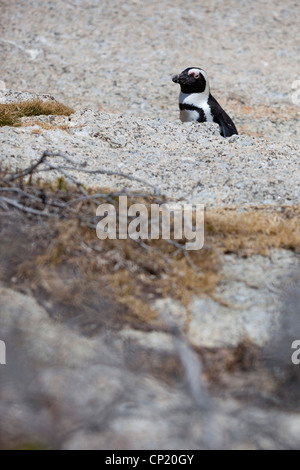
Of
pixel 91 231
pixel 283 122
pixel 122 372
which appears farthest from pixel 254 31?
pixel 122 372

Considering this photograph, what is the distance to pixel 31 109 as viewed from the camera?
7105 mm

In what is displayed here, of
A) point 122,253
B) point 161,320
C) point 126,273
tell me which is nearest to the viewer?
point 161,320

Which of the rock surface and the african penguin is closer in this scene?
the rock surface

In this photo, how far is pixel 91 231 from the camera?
12.9 feet

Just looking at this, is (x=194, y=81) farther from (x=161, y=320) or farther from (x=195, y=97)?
(x=161, y=320)

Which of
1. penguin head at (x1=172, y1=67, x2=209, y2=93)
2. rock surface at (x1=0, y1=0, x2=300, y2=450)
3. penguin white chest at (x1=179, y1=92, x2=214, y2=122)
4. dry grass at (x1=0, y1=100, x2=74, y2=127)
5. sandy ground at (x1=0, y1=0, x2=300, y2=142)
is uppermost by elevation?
sandy ground at (x1=0, y1=0, x2=300, y2=142)

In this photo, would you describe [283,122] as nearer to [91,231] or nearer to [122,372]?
[91,231]

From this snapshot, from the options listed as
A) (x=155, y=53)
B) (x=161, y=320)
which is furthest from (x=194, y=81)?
(x=161, y=320)

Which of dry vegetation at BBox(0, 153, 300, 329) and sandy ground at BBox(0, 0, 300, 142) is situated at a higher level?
sandy ground at BBox(0, 0, 300, 142)

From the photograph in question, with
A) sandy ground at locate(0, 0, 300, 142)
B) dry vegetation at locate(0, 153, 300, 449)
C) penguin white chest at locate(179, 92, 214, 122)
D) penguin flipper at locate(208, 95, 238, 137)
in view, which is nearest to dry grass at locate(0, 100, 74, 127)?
penguin white chest at locate(179, 92, 214, 122)

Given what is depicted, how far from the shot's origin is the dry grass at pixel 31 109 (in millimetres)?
6839

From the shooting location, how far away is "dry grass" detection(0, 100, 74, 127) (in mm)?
6839

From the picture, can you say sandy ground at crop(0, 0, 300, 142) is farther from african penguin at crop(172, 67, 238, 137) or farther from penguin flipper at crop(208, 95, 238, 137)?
penguin flipper at crop(208, 95, 238, 137)
